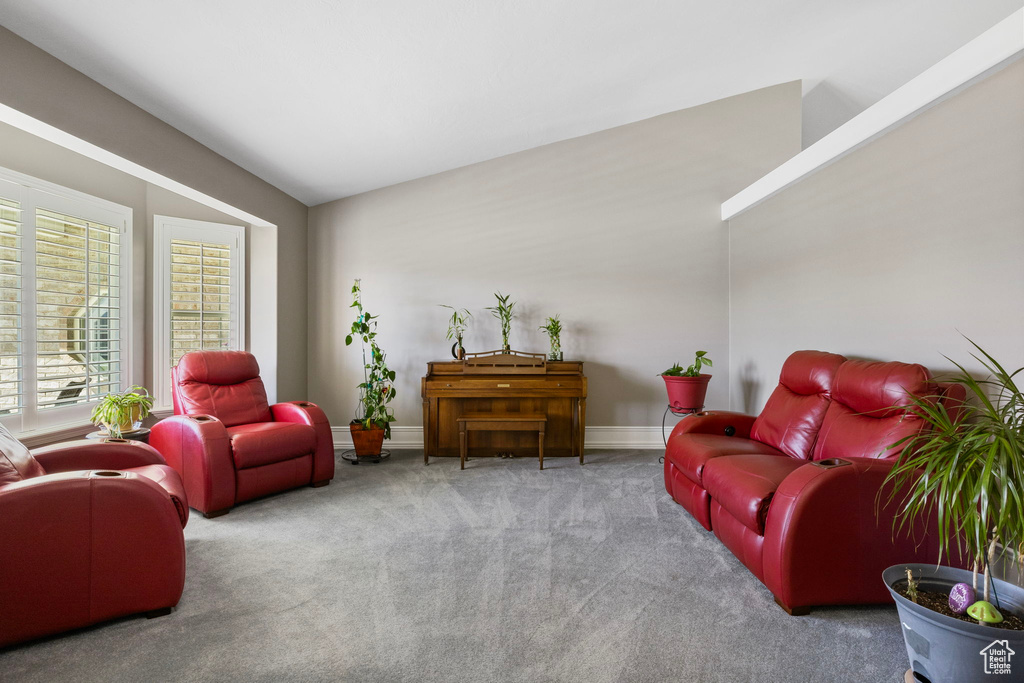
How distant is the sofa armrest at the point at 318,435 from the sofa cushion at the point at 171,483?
1.28 meters

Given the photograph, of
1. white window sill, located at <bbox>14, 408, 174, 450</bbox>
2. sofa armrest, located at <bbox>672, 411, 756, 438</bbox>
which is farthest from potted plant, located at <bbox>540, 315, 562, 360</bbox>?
white window sill, located at <bbox>14, 408, 174, 450</bbox>

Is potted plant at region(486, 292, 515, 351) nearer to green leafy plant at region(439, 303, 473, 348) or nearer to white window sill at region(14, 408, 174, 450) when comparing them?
green leafy plant at region(439, 303, 473, 348)

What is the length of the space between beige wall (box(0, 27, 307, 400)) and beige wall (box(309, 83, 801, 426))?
0.47 meters

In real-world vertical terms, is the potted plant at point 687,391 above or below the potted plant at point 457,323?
below

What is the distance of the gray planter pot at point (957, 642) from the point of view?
146 centimetres

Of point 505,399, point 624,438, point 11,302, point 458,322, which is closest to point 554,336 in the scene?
point 505,399

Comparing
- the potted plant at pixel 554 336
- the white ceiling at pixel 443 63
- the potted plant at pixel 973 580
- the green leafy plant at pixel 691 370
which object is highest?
the white ceiling at pixel 443 63

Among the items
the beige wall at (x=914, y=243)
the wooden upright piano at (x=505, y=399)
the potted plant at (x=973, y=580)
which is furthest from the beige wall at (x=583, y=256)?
the potted plant at (x=973, y=580)

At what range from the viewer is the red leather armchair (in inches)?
128

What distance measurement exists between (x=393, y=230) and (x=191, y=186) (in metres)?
1.91

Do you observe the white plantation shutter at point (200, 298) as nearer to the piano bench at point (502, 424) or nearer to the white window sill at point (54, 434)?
the white window sill at point (54, 434)

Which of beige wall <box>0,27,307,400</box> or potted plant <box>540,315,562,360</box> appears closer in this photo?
beige wall <box>0,27,307,400</box>

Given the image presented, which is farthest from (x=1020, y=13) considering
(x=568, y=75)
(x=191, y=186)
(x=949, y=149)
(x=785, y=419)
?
(x=191, y=186)

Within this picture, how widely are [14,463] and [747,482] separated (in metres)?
3.03
